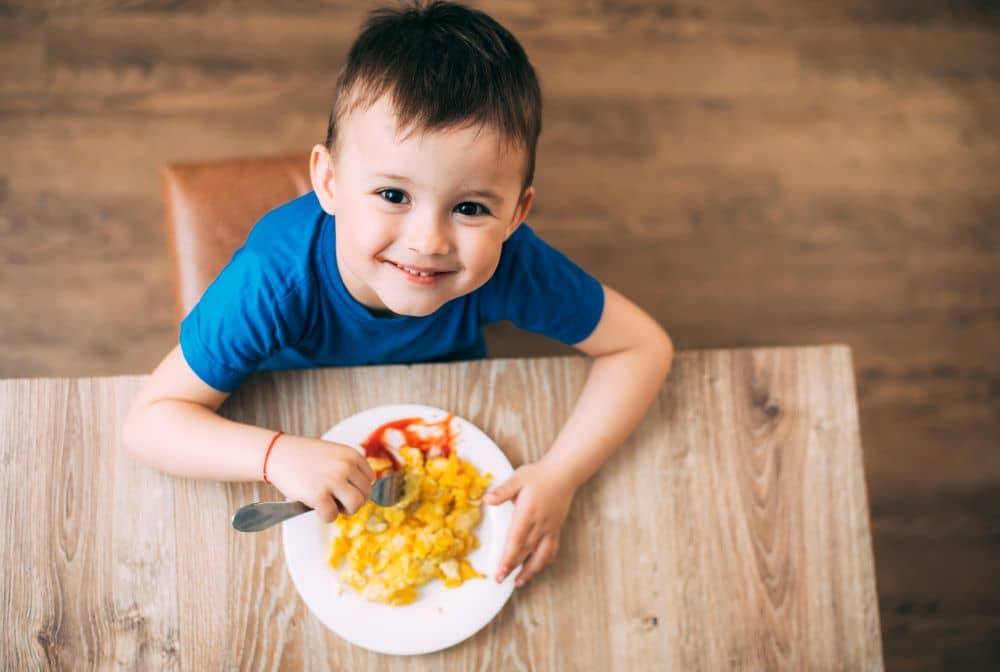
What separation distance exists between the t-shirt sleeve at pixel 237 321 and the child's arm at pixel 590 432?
32 centimetres

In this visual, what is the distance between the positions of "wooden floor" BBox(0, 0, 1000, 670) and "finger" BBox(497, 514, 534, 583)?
76 cm

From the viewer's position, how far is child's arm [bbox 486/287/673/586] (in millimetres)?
831

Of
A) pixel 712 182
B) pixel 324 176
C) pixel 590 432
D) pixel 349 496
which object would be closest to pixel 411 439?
pixel 349 496

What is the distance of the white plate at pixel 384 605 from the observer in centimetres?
80

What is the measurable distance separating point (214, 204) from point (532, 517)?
604mm

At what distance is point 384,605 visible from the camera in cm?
81

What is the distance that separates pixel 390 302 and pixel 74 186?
1155mm

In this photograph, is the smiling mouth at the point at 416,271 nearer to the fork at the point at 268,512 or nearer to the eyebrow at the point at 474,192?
the eyebrow at the point at 474,192

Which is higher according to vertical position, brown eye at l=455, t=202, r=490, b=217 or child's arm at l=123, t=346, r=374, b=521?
brown eye at l=455, t=202, r=490, b=217

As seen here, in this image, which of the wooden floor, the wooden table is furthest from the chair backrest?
the wooden floor

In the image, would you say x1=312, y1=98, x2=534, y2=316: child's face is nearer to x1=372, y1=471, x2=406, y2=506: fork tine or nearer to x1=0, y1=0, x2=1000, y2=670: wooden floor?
x1=372, y1=471, x2=406, y2=506: fork tine

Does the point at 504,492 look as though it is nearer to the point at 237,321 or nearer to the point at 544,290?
the point at 544,290

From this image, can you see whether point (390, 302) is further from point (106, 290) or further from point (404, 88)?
point (106, 290)

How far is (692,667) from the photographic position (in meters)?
0.85
